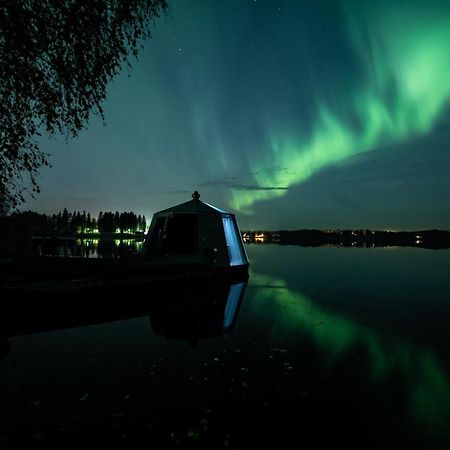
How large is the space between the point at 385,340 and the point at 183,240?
13398 mm

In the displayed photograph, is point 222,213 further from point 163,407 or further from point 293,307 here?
point 163,407

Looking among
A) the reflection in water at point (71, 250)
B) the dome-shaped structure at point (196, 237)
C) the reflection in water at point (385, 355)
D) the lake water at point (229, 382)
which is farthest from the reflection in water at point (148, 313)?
the reflection in water at point (71, 250)

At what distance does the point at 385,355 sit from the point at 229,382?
4.24 meters

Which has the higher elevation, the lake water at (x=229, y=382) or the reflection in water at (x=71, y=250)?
the reflection in water at (x=71, y=250)

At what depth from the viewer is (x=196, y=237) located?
Result: 17156mm

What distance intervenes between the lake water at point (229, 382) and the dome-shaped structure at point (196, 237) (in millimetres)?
5409

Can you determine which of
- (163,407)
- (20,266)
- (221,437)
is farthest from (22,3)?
(20,266)

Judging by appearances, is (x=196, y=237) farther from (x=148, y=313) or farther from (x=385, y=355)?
(x=385, y=355)

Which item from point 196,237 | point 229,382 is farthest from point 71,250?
point 229,382

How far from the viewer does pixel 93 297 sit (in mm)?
11125

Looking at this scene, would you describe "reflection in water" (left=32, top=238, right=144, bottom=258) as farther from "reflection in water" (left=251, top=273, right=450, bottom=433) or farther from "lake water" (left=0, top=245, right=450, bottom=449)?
"reflection in water" (left=251, top=273, right=450, bottom=433)

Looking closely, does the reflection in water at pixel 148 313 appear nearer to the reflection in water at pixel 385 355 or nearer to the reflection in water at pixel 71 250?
the reflection in water at pixel 385 355

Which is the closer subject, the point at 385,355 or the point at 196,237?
the point at 385,355

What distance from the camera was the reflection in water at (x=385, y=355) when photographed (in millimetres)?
5191
